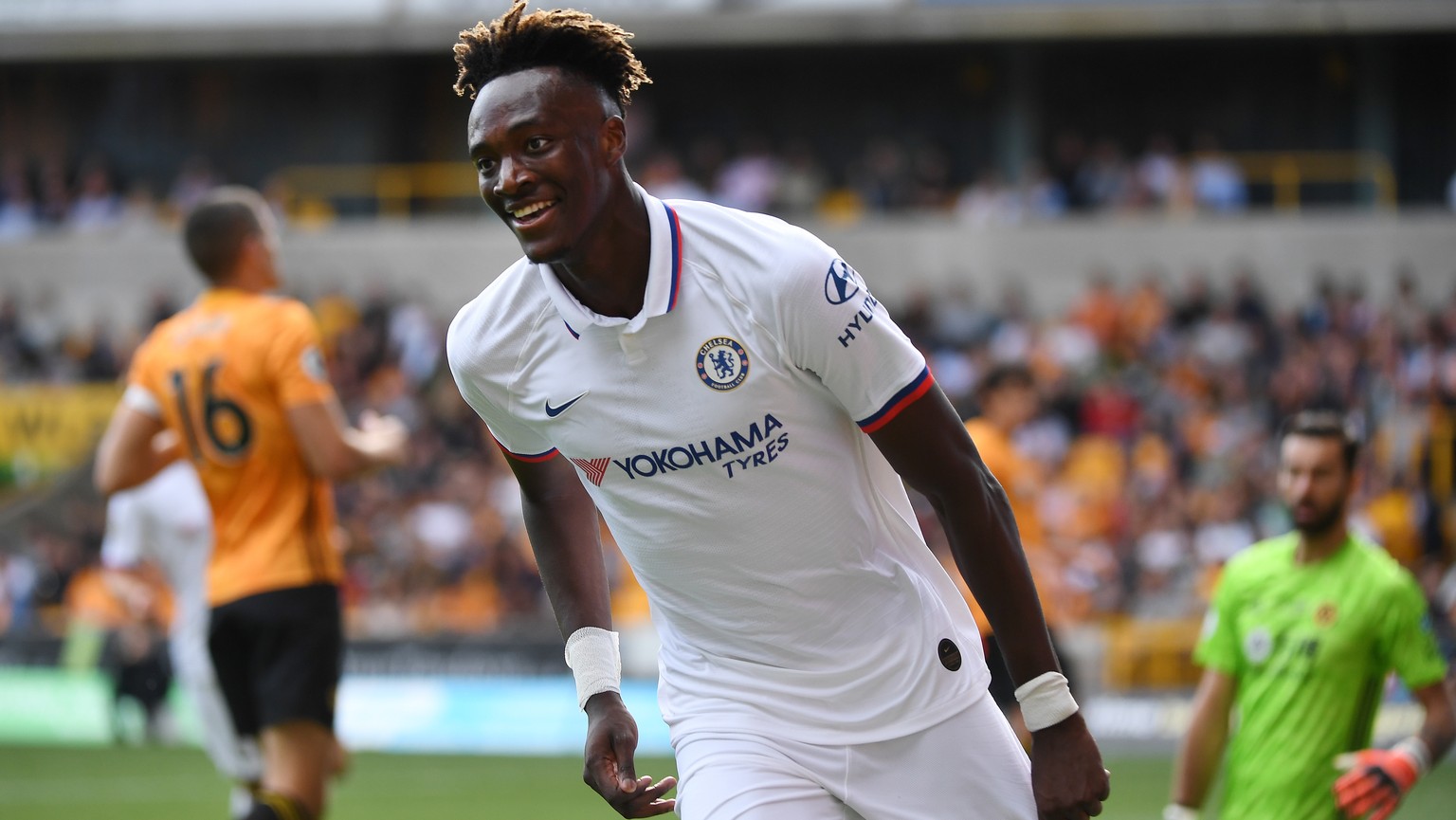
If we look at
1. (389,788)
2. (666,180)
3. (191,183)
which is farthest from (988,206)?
(389,788)

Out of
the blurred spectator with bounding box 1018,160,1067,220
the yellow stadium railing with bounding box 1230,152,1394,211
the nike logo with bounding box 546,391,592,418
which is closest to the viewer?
the nike logo with bounding box 546,391,592,418

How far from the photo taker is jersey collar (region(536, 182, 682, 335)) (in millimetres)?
3373

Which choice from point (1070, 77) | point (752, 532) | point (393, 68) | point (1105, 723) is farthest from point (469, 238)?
point (752, 532)

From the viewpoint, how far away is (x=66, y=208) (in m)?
25.5

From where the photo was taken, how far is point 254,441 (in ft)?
19.4

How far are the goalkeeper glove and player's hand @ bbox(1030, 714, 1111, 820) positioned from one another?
2.09m

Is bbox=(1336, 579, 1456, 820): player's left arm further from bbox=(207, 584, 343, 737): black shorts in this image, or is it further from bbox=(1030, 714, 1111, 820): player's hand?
bbox=(207, 584, 343, 737): black shorts

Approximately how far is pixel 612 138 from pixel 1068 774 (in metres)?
1.50

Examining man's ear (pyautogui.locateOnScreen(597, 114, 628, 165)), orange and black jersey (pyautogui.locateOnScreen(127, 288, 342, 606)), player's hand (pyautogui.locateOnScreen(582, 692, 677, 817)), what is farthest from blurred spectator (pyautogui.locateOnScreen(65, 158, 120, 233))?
man's ear (pyautogui.locateOnScreen(597, 114, 628, 165))

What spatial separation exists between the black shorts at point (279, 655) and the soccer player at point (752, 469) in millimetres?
2302

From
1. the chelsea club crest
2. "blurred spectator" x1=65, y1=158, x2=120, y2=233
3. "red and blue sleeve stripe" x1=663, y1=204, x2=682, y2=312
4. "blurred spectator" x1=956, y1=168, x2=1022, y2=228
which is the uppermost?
"blurred spectator" x1=65, y1=158, x2=120, y2=233

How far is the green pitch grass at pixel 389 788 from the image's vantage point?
1012 centimetres

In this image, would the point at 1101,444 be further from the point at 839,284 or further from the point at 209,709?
the point at 839,284

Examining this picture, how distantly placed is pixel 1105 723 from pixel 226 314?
904 cm
